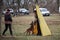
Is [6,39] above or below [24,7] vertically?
above

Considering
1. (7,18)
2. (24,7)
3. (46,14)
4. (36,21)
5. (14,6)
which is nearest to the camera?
(7,18)

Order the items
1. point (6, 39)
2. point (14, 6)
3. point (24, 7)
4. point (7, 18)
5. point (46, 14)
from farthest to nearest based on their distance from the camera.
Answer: point (24, 7) → point (14, 6) → point (46, 14) → point (7, 18) → point (6, 39)

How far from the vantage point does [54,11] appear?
58875 millimetres

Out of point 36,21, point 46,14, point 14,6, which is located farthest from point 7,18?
point 14,6

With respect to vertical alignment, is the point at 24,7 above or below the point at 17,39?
below

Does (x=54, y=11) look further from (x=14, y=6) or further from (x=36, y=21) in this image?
(x=36, y=21)

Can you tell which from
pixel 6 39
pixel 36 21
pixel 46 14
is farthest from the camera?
pixel 46 14

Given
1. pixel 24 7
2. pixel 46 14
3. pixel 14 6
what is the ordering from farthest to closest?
1. pixel 24 7
2. pixel 14 6
3. pixel 46 14

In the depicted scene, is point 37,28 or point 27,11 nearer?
point 37,28

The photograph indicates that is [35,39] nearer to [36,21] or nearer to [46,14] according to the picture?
[36,21]

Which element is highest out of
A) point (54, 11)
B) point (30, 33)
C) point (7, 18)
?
point (7, 18)

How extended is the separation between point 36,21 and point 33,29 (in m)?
0.59

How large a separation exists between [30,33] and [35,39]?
3.22m

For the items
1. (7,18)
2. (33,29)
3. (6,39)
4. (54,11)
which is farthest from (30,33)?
(54,11)
